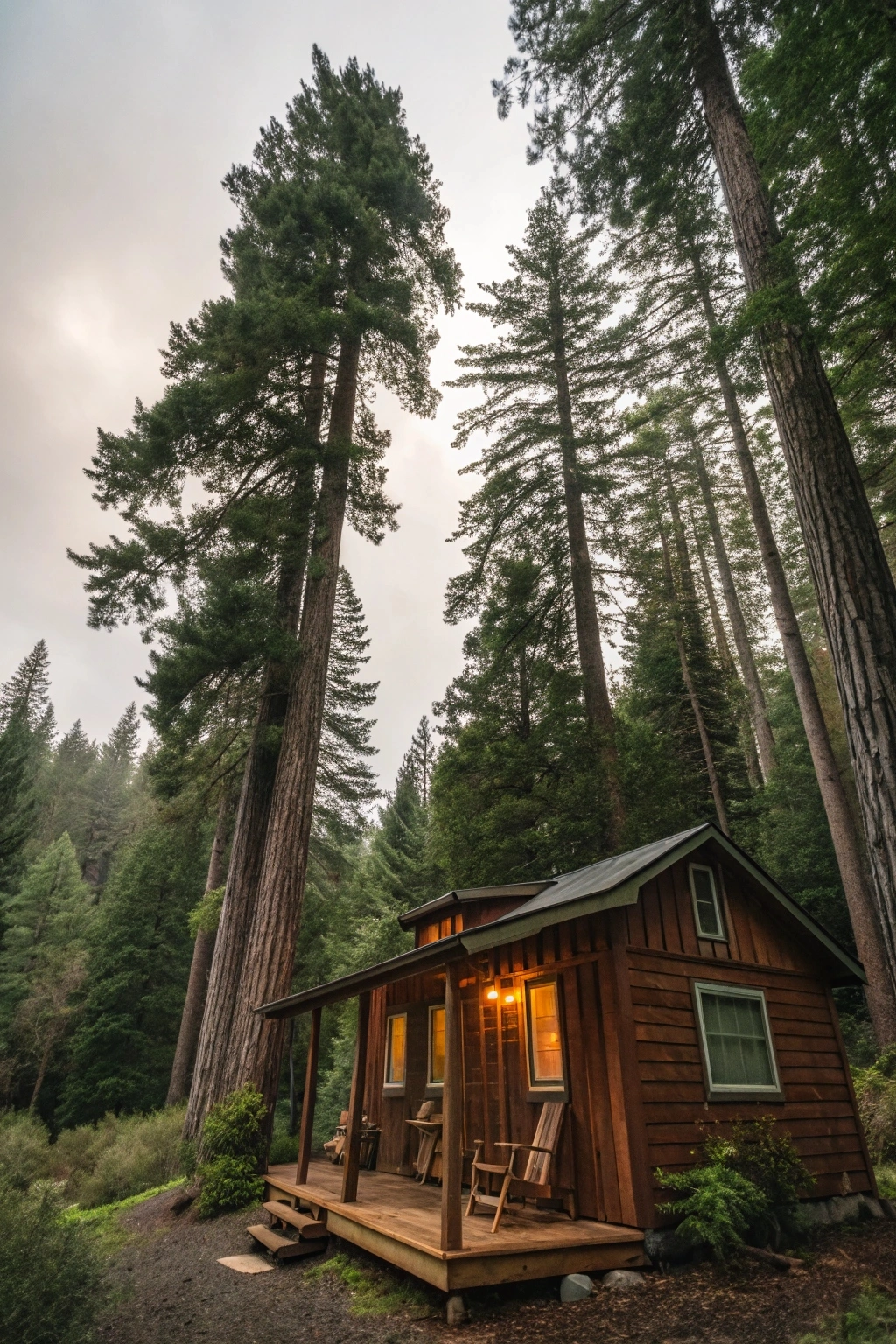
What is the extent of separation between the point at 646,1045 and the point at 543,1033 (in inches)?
52.0

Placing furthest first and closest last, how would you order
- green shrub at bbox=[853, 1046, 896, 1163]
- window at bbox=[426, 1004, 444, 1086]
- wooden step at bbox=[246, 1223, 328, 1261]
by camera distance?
window at bbox=[426, 1004, 444, 1086], green shrub at bbox=[853, 1046, 896, 1163], wooden step at bbox=[246, 1223, 328, 1261]

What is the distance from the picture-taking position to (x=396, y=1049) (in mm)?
9656

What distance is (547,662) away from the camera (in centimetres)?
1384

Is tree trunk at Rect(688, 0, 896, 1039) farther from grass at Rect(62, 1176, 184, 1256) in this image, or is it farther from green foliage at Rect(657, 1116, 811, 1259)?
grass at Rect(62, 1176, 184, 1256)

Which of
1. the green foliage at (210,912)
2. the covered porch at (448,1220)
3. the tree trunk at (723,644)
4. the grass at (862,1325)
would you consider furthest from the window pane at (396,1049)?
the tree trunk at (723,644)

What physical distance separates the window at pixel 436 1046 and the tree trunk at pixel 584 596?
14.9 feet

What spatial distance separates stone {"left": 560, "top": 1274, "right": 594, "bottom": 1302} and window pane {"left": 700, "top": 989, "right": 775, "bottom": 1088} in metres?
2.22

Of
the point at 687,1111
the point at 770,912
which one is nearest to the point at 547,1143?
the point at 687,1111

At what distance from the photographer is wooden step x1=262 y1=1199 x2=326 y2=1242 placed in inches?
243

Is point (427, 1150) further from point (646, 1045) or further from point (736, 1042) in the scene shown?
point (736, 1042)

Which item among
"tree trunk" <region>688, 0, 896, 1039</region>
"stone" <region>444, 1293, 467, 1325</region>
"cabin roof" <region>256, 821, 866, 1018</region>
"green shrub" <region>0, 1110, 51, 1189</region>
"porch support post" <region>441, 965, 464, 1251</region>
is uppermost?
"tree trunk" <region>688, 0, 896, 1039</region>

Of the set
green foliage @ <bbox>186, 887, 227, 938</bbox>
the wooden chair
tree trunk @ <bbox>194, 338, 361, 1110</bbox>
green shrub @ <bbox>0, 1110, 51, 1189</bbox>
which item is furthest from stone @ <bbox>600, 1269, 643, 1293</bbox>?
green shrub @ <bbox>0, 1110, 51, 1189</bbox>

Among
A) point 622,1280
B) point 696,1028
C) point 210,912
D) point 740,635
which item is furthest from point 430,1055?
point 740,635

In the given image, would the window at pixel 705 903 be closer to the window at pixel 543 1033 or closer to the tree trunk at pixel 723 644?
the window at pixel 543 1033
